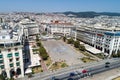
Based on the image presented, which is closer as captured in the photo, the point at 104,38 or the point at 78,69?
the point at 78,69

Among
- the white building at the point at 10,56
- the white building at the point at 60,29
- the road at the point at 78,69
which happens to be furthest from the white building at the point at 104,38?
the white building at the point at 10,56

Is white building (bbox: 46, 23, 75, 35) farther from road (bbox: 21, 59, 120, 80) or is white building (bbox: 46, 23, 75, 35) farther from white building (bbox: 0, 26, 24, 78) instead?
white building (bbox: 0, 26, 24, 78)

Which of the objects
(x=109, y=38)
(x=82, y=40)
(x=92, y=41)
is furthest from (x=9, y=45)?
(x=82, y=40)

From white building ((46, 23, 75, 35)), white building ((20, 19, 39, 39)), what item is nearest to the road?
white building ((20, 19, 39, 39))

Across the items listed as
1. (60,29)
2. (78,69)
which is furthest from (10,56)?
(60,29)

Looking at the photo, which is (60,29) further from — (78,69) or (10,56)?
(10,56)

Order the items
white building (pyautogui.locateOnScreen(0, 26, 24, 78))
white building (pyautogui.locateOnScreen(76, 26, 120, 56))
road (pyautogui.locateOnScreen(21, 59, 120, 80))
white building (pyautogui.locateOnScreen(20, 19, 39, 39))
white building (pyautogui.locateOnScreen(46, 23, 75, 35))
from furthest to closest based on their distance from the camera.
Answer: white building (pyautogui.locateOnScreen(46, 23, 75, 35))
white building (pyautogui.locateOnScreen(20, 19, 39, 39))
white building (pyautogui.locateOnScreen(76, 26, 120, 56))
road (pyautogui.locateOnScreen(21, 59, 120, 80))
white building (pyautogui.locateOnScreen(0, 26, 24, 78))

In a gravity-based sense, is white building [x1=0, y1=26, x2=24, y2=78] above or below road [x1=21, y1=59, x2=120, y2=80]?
above

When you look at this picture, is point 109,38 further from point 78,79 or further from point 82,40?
point 78,79

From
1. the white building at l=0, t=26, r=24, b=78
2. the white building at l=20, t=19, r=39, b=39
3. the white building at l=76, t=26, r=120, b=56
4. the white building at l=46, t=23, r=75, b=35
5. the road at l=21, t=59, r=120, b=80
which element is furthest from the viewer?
the white building at l=46, t=23, r=75, b=35
